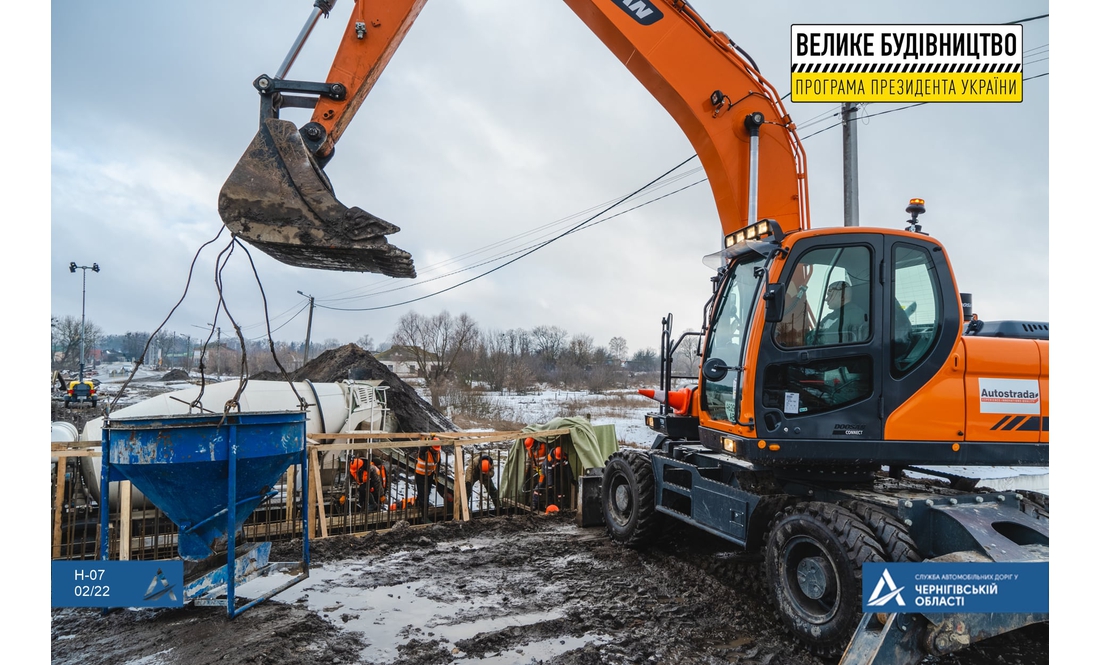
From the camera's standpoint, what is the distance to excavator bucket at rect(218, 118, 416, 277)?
3.78 meters

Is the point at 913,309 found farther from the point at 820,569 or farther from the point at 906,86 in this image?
the point at 820,569

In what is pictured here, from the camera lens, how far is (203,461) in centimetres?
434

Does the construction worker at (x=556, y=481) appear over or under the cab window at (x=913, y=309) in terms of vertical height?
under

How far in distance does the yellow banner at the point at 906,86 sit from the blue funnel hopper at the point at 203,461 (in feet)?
14.9

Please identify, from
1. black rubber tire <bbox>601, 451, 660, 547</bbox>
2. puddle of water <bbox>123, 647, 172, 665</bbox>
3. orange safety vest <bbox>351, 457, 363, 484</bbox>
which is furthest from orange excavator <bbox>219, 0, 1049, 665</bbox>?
orange safety vest <bbox>351, 457, 363, 484</bbox>

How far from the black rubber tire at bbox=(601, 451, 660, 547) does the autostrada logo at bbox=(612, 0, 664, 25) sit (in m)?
4.28

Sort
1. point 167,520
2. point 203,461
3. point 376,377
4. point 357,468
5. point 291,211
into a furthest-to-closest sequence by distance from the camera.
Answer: point 376,377, point 357,468, point 167,520, point 203,461, point 291,211

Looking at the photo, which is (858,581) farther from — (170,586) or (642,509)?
(170,586)

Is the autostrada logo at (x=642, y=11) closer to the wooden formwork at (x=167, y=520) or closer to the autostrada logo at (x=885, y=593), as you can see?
the autostrada logo at (x=885, y=593)

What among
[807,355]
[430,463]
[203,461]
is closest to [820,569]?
[807,355]

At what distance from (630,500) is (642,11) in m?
4.81

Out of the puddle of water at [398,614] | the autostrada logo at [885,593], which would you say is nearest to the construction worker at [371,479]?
the puddle of water at [398,614]

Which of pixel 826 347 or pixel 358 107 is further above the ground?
pixel 358 107

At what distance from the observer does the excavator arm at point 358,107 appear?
381cm
